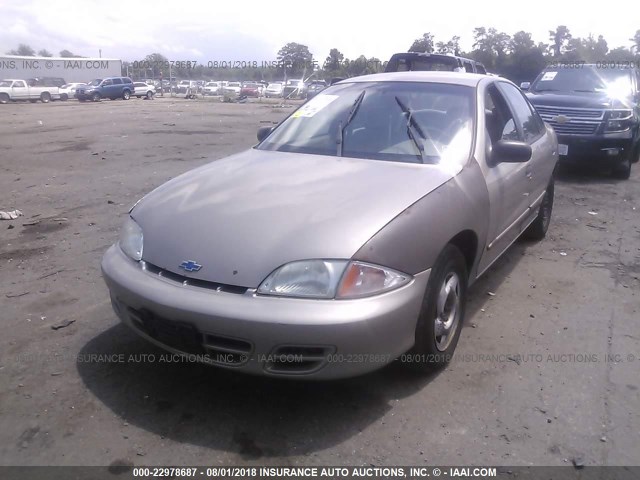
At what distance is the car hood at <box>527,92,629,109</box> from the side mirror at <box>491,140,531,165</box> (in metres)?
5.91

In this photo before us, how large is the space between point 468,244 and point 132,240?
193cm

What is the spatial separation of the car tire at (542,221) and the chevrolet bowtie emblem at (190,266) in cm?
387

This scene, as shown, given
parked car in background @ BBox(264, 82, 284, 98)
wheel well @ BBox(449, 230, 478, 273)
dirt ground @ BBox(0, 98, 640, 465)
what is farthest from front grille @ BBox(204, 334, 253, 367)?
parked car in background @ BBox(264, 82, 284, 98)

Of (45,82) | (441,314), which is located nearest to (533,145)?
(441,314)

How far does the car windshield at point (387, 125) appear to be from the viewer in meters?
3.74

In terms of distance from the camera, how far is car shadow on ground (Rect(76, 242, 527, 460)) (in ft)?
8.80

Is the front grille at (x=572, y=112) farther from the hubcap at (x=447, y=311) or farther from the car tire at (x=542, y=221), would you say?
the hubcap at (x=447, y=311)

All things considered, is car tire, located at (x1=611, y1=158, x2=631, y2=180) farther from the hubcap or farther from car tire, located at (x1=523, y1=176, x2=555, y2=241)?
the hubcap

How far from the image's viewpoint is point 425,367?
3158 millimetres

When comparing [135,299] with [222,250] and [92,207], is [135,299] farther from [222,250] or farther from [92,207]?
[92,207]

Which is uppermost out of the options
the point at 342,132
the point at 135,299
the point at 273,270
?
the point at 342,132

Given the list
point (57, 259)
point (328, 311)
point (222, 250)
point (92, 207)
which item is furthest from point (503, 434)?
point (92, 207)

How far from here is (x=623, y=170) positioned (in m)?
9.07

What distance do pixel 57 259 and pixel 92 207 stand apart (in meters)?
1.91
